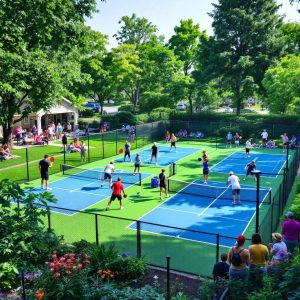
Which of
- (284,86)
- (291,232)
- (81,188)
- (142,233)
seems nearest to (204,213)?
(142,233)

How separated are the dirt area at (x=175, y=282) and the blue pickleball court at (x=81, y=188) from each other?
7.77m

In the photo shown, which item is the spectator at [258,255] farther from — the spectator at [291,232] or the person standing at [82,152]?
the person standing at [82,152]

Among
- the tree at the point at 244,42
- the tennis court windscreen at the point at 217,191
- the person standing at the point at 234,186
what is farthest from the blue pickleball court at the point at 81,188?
the tree at the point at 244,42

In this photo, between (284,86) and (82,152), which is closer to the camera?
(82,152)

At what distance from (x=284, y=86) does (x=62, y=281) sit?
34.9m

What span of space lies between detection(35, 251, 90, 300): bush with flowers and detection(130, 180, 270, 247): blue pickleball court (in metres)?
6.15

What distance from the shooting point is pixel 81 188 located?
23.3 m

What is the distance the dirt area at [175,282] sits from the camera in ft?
35.4

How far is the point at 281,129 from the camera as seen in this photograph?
41.6m

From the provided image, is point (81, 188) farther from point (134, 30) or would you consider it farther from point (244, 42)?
point (134, 30)

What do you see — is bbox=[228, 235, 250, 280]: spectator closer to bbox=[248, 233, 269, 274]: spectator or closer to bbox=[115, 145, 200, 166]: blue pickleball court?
bbox=[248, 233, 269, 274]: spectator

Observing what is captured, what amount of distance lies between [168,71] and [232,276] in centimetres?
5000

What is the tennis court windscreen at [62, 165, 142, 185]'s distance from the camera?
80.6 feet

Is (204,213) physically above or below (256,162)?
below
